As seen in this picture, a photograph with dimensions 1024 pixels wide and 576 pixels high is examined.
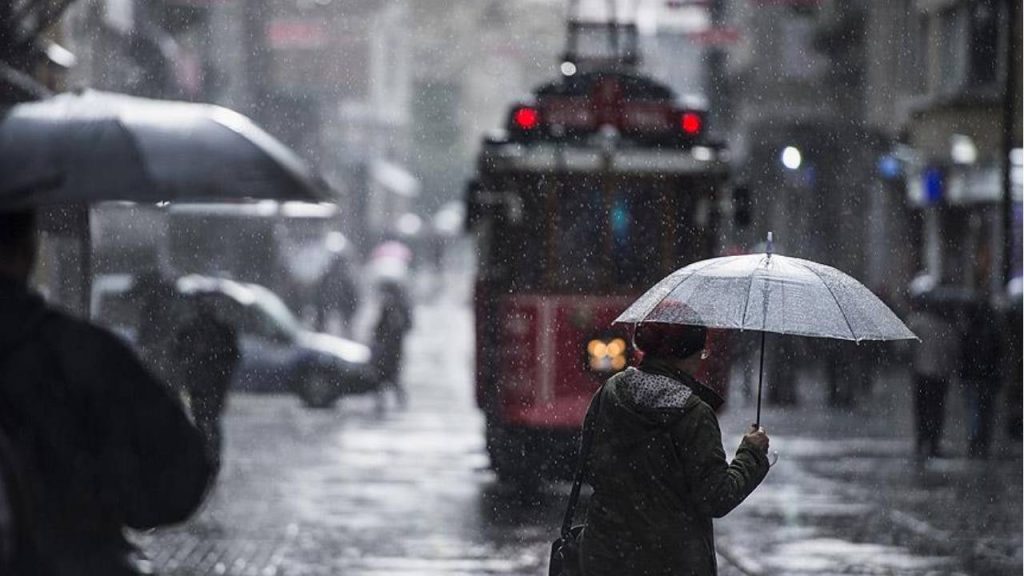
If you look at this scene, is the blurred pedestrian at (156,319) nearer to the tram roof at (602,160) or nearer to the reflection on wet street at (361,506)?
the reflection on wet street at (361,506)

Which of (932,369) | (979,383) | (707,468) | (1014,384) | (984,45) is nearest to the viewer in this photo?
(707,468)

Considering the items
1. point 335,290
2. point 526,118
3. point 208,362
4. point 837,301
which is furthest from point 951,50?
point 837,301

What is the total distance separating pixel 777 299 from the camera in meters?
6.55

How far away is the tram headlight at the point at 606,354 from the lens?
15.3 meters

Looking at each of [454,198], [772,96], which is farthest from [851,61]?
[454,198]

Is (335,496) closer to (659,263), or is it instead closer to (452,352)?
(659,263)

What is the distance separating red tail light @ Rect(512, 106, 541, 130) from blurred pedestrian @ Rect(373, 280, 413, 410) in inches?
394

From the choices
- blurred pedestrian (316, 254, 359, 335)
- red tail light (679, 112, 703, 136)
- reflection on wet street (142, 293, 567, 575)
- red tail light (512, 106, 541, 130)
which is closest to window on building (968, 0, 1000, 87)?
blurred pedestrian (316, 254, 359, 335)

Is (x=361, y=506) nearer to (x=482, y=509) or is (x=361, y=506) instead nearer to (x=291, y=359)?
(x=482, y=509)

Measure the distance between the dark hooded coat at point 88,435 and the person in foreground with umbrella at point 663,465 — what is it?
1.85 meters

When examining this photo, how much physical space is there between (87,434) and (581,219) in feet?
37.2

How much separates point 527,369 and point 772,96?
31.7 m

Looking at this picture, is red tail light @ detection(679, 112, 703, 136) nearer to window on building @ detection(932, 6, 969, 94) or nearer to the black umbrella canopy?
the black umbrella canopy

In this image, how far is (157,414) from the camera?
4.32 metres
